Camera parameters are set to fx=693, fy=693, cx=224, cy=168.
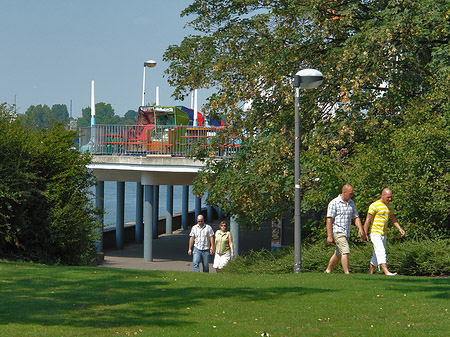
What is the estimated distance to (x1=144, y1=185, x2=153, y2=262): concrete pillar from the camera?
2875 centimetres

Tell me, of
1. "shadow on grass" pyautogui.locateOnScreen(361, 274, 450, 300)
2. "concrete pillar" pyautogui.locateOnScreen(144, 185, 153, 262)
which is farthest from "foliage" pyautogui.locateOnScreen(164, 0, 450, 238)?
"concrete pillar" pyautogui.locateOnScreen(144, 185, 153, 262)

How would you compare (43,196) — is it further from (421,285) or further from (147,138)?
(147,138)

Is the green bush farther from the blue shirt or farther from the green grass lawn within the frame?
the blue shirt

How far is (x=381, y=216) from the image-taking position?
12109 millimetres

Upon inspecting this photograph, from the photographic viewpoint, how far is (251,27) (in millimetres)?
19734

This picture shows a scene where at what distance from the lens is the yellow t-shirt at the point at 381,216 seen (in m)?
12.1

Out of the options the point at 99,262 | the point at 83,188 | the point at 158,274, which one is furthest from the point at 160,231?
the point at 158,274

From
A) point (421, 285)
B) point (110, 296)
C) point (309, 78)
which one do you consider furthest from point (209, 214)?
point (110, 296)

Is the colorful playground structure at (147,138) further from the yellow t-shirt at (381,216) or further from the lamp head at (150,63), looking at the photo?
the yellow t-shirt at (381,216)

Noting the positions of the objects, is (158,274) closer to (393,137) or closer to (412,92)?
(393,137)

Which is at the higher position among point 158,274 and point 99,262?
point 158,274

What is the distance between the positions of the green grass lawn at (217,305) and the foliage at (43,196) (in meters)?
5.06

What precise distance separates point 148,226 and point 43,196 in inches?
465

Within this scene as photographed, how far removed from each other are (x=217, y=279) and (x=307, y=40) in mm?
8875
